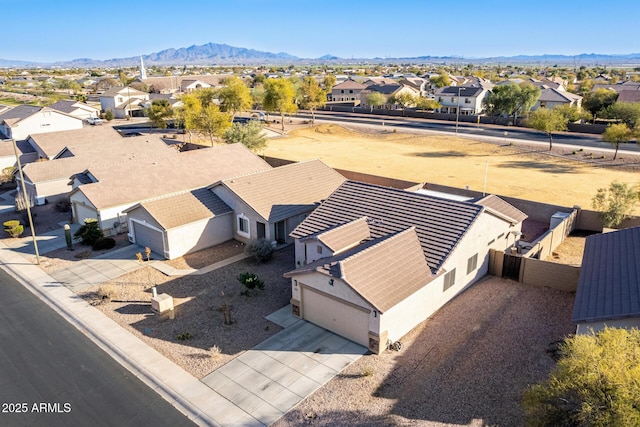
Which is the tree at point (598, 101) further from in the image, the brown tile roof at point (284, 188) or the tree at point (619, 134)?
the brown tile roof at point (284, 188)

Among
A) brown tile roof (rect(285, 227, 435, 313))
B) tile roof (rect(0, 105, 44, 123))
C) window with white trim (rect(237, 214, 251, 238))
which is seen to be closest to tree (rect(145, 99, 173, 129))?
tile roof (rect(0, 105, 44, 123))

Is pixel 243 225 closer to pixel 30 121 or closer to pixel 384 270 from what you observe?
pixel 384 270

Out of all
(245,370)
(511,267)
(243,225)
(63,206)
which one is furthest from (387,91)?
(245,370)

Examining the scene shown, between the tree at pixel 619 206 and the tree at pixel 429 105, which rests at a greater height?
the tree at pixel 429 105

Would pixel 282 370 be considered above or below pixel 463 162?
below

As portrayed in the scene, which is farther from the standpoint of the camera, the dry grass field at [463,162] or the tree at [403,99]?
the tree at [403,99]

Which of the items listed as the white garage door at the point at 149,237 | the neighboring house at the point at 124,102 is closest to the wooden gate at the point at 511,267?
the white garage door at the point at 149,237

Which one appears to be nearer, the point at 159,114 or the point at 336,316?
the point at 336,316

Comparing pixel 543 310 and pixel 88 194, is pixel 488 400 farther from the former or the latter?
pixel 88 194
